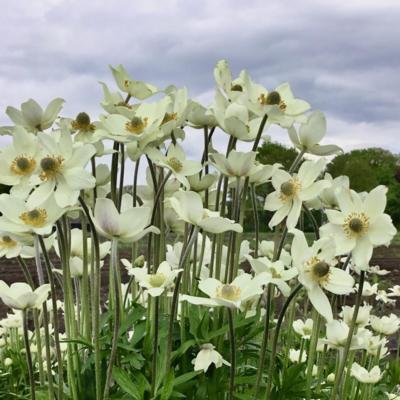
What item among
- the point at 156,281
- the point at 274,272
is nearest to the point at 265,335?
the point at 274,272

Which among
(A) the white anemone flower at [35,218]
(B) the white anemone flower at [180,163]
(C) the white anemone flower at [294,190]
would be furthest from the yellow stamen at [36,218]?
(C) the white anemone flower at [294,190]

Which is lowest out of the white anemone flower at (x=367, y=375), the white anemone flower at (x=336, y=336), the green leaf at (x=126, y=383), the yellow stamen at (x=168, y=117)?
the white anemone flower at (x=367, y=375)

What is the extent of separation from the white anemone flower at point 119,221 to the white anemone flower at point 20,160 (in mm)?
278

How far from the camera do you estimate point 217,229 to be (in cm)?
142

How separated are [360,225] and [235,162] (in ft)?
1.15

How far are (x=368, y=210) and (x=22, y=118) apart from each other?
96 cm

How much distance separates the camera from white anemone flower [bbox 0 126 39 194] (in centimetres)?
157

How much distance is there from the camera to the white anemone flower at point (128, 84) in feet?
6.28

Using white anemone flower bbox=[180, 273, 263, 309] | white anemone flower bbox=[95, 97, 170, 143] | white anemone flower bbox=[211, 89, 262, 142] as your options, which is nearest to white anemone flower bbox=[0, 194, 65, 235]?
white anemone flower bbox=[95, 97, 170, 143]

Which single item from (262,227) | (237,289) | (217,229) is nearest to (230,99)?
(217,229)

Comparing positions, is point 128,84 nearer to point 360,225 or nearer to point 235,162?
point 235,162

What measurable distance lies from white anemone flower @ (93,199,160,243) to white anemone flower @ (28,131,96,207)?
10cm

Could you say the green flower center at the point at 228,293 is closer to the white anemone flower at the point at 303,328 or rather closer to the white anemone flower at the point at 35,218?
the white anemone flower at the point at 35,218

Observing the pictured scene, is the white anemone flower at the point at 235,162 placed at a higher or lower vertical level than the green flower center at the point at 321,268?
higher
